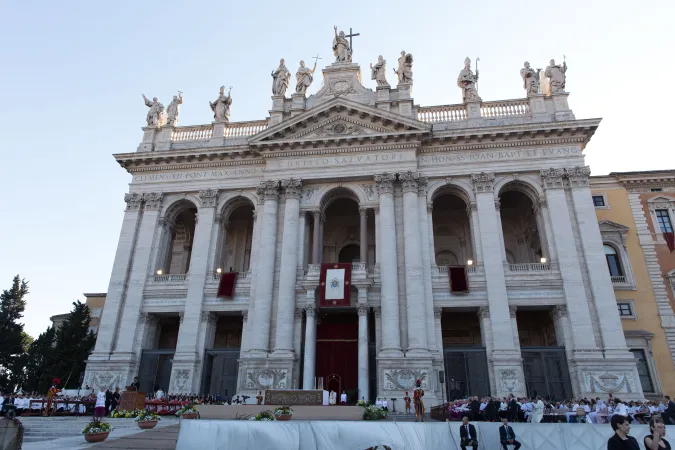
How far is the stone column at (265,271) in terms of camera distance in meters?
26.6

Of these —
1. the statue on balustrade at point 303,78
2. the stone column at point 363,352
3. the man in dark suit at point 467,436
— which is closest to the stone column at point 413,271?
the stone column at point 363,352

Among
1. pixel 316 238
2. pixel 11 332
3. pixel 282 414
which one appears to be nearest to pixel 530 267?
pixel 316 238

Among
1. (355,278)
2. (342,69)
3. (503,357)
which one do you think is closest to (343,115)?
(342,69)

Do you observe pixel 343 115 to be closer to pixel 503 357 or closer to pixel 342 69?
pixel 342 69

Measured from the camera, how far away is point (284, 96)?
33562 mm

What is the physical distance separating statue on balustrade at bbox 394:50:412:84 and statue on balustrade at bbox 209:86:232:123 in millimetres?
12593

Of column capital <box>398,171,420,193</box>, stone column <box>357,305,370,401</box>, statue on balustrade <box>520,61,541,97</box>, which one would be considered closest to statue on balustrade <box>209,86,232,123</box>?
column capital <box>398,171,420,193</box>

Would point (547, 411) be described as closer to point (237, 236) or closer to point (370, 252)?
point (370, 252)

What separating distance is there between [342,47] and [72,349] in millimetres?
29298

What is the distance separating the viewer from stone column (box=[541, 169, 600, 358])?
2464cm

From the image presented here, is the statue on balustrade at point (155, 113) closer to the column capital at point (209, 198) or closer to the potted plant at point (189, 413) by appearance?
the column capital at point (209, 198)

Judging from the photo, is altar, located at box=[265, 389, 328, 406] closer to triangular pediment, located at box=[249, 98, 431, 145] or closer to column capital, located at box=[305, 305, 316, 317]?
column capital, located at box=[305, 305, 316, 317]

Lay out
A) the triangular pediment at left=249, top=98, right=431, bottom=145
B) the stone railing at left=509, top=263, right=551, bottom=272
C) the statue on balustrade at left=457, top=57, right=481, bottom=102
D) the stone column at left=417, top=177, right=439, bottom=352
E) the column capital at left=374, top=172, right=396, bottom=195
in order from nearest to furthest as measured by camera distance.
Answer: the stone column at left=417, top=177, right=439, bottom=352
the stone railing at left=509, top=263, right=551, bottom=272
the column capital at left=374, top=172, right=396, bottom=195
the triangular pediment at left=249, top=98, right=431, bottom=145
the statue on balustrade at left=457, top=57, right=481, bottom=102

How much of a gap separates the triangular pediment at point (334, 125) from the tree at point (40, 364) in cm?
2095
